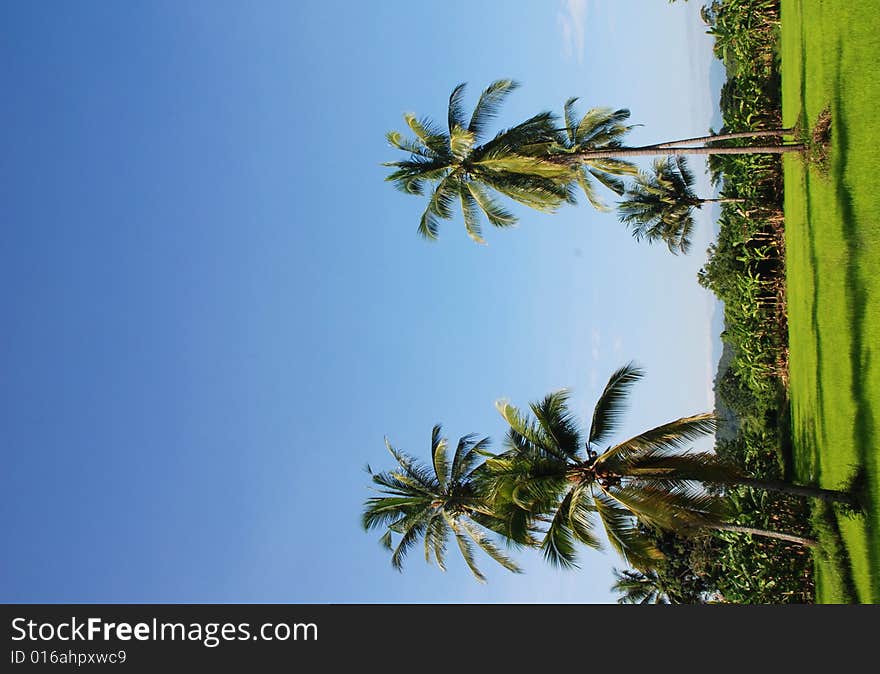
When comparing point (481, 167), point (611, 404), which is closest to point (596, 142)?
point (481, 167)

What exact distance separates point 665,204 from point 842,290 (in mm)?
22607

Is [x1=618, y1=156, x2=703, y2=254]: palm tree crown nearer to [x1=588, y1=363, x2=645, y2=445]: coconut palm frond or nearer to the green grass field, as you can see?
the green grass field

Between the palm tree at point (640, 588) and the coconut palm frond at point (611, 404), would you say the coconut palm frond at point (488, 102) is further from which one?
the palm tree at point (640, 588)

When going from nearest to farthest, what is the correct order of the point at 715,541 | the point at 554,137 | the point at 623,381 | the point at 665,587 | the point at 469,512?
the point at 623,381, the point at 469,512, the point at 554,137, the point at 715,541, the point at 665,587

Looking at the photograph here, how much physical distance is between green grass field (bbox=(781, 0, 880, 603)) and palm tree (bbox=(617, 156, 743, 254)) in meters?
14.6

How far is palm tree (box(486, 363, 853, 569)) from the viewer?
14.5 meters

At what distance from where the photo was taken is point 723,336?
40.2 meters

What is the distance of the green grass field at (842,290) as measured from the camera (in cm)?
1589

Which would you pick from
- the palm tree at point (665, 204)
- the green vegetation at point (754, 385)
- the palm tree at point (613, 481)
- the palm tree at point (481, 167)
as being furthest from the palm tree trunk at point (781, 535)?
the palm tree at point (665, 204)

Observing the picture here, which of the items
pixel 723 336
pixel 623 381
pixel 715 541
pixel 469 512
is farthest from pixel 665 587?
pixel 623 381

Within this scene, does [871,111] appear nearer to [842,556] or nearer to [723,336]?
[842,556]

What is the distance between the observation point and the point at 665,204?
131 ft

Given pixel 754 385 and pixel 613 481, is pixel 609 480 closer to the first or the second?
pixel 613 481
